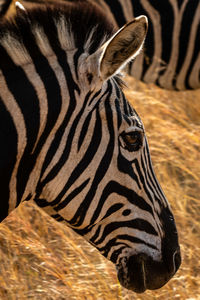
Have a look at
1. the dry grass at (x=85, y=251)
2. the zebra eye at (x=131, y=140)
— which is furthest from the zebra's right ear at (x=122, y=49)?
the dry grass at (x=85, y=251)

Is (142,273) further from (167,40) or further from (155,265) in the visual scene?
(167,40)

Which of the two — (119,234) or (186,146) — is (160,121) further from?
(119,234)

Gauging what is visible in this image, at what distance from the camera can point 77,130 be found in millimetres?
2924

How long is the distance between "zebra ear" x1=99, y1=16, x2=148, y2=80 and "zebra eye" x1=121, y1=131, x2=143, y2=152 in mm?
321

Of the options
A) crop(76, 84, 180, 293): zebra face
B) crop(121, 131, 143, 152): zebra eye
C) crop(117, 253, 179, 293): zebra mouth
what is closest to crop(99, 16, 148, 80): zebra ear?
→ crop(76, 84, 180, 293): zebra face

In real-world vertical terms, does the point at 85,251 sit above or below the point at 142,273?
below

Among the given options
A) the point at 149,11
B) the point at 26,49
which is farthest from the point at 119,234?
the point at 149,11

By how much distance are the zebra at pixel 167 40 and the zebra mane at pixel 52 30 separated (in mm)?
3478

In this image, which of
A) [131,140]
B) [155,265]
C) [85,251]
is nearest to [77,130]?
[131,140]

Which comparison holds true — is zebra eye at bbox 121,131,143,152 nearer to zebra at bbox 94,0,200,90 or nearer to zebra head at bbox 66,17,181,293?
zebra head at bbox 66,17,181,293

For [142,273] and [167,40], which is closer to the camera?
[142,273]

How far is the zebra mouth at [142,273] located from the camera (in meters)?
3.18

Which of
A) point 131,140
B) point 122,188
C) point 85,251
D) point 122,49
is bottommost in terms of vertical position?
point 85,251

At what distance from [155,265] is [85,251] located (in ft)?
6.03
